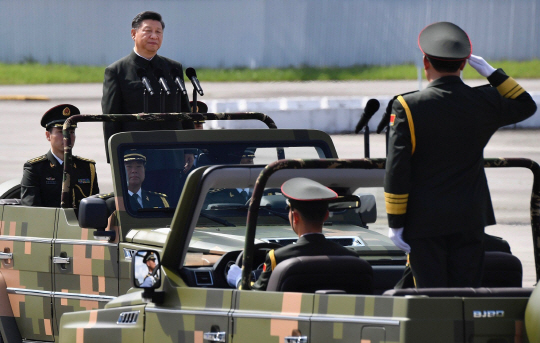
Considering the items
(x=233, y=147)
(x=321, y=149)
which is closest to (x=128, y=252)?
(x=233, y=147)

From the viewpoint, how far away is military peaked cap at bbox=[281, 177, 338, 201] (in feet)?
14.0

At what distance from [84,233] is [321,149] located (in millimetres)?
1721

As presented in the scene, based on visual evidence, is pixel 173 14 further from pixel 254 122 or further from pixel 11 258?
pixel 11 258

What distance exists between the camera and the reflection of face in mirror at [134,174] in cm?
650

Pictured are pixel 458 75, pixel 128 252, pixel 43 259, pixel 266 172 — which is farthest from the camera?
pixel 43 259

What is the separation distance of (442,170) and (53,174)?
411 cm

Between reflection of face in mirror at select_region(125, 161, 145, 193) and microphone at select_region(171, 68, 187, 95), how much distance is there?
127 cm

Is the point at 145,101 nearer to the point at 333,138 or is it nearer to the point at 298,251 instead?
the point at 298,251

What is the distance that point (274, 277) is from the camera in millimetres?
4148

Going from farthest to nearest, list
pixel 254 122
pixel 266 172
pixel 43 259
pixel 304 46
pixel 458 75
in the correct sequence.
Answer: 1. pixel 304 46
2. pixel 254 122
3. pixel 43 259
4. pixel 458 75
5. pixel 266 172

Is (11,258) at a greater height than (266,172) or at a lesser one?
lesser

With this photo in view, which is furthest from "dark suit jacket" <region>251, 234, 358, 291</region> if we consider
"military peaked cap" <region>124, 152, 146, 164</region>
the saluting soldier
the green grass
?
the green grass

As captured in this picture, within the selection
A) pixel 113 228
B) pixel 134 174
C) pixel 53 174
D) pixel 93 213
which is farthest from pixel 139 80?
pixel 93 213

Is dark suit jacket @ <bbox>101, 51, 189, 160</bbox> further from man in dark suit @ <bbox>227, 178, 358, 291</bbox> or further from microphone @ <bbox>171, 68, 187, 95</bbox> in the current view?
man in dark suit @ <bbox>227, 178, 358, 291</bbox>
